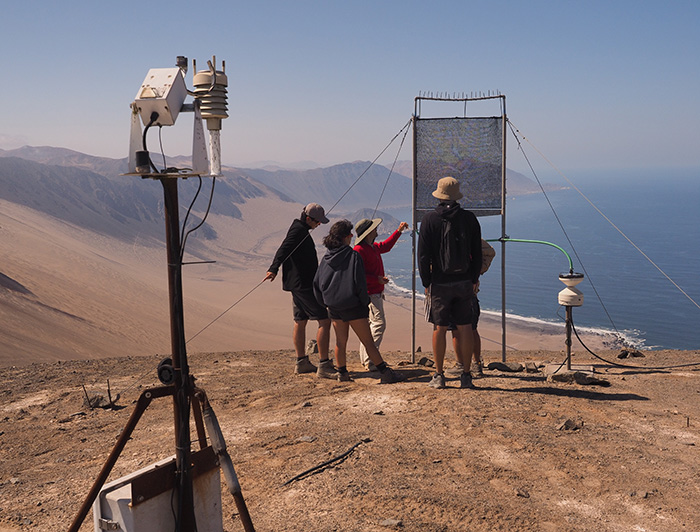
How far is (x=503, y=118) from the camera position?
27.2ft

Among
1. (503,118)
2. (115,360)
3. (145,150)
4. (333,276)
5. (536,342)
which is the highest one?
(503,118)

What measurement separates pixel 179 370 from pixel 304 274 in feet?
14.6

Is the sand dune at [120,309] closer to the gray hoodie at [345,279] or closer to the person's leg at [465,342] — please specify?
the gray hoodie at [345,279]

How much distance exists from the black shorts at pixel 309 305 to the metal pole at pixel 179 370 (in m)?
4.29

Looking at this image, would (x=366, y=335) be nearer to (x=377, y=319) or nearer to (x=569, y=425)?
(x=377, y=319)

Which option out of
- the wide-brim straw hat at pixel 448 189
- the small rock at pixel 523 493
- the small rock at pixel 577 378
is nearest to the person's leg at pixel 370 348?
the wide-brim straw hat at pixel 448 189

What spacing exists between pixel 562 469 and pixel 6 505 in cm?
404

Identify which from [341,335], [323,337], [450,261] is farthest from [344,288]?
[450,261]

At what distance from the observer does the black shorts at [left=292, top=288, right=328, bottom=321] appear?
7707 mm

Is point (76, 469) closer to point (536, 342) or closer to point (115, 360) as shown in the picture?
point (115, 360)

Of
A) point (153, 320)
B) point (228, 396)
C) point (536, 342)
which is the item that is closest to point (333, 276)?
point (228, 396)

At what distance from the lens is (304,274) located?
25.5ft

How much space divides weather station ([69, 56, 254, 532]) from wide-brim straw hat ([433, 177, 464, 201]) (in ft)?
11.5

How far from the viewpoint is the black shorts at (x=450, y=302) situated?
21.6ft
